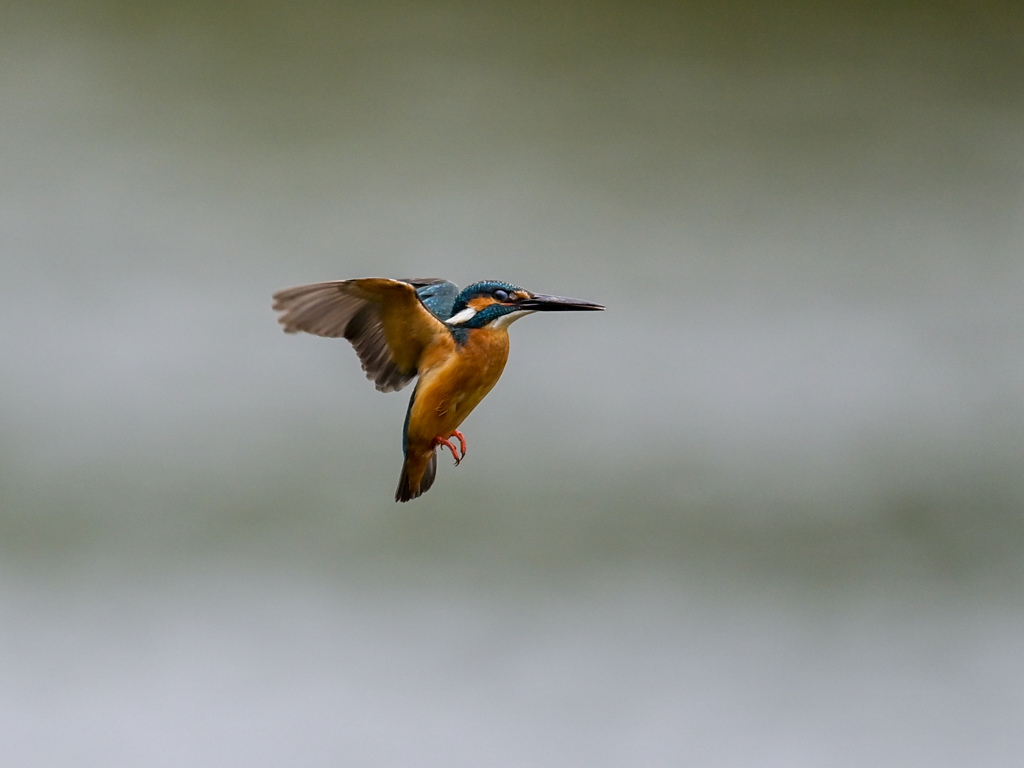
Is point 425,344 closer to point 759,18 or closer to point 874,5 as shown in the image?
point 759,18

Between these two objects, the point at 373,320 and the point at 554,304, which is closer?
the point at 554,304

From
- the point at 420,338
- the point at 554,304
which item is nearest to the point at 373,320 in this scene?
the point at 420,338

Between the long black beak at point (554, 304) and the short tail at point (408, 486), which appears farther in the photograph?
the short tail at point (408, 486)

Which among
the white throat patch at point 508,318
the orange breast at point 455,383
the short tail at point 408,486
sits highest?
the white throat patch at point 508,318

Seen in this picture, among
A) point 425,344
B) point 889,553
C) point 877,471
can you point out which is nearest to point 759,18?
point 877,471

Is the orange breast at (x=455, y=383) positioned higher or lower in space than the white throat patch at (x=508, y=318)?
lower

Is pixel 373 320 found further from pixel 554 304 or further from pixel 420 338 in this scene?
pixel 554 304

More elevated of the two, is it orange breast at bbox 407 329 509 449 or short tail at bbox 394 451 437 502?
orange breast at bbox 407 329 509 449
